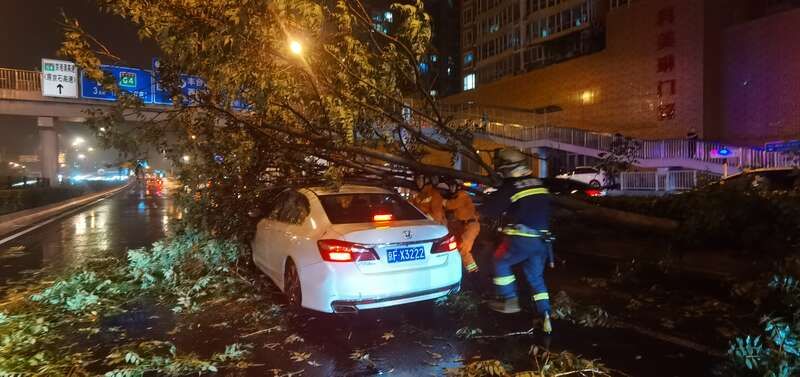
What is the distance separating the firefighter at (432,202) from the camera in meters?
7.71

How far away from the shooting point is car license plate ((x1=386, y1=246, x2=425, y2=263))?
16.1ft

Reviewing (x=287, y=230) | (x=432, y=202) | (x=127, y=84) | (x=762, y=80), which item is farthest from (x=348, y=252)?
(x=762, y=80)

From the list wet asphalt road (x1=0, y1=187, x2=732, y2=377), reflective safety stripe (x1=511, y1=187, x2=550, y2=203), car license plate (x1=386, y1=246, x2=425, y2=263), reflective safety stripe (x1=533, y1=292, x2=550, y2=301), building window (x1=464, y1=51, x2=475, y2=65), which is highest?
building window (x1=464, y1=51, x2=475, y2=65)

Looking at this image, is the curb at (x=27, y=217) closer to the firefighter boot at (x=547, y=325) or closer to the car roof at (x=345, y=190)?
the car roof at (x=345, y=190)

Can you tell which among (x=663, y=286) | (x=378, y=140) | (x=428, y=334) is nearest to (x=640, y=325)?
(x=663, y=286)

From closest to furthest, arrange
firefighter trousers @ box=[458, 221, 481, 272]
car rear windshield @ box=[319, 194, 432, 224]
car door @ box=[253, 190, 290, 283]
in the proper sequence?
car rear windshield @ box=[319, 194, 432, 224] < car door @ box=[253, 190, 290, 283] < firefighter trousers @ box=[458, 221, 481, 272]

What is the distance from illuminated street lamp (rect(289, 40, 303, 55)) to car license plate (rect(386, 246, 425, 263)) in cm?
277

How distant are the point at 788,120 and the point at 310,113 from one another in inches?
957

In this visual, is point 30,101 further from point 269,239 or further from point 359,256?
point 359,256

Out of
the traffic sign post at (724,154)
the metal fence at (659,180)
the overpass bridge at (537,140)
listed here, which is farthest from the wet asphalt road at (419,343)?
the traffic sign post at (724,154)

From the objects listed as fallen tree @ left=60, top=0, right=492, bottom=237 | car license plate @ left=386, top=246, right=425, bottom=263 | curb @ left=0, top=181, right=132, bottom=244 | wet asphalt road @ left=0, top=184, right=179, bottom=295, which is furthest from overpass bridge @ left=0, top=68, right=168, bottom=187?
car license plate @ left=386, top=246, right=425, bottom=263

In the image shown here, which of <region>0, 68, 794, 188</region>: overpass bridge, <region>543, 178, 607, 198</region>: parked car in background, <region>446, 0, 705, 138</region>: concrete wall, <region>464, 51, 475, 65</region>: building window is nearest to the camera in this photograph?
<region>543, 178, 607, 198</region>: parked car in background

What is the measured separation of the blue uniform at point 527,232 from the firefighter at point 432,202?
2684 millimetres

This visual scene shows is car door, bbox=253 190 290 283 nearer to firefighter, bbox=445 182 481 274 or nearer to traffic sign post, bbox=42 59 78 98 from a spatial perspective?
firefighter, bbox=445 182 481 274
